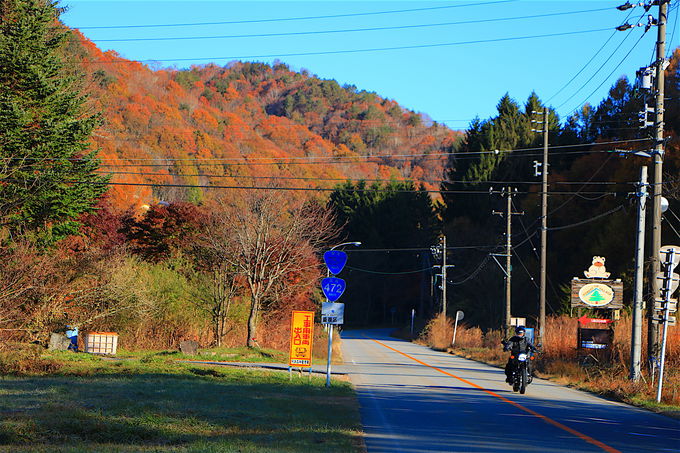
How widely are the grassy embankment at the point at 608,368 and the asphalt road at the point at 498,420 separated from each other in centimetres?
94

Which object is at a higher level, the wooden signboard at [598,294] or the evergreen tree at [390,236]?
the evergreen tree at [390,236]

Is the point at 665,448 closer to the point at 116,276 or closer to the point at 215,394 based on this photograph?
the point at 215,394

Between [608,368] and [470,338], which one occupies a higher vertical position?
[608,368]

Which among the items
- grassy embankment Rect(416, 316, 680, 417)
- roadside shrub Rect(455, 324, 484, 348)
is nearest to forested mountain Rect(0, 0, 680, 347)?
grassy embankment Rect(416, 316, 680, 417)

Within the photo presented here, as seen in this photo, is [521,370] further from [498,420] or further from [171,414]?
[171,414]

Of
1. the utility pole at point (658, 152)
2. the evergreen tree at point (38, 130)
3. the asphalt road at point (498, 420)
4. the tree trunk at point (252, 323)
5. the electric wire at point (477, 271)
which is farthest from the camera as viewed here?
the electric wire at point (477, 271)

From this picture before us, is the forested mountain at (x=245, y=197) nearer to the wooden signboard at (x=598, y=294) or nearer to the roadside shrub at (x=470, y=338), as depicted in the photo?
the wooden signboard at (x=598, y=294)

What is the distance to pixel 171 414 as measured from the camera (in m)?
13.2

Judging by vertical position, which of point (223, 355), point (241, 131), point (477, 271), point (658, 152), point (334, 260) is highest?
point (241, 131)

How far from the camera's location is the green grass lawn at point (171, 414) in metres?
10.4

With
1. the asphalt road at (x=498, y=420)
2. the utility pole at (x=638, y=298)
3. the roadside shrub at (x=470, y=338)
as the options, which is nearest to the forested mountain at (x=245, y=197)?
the utility pole at (x=638, y=298)

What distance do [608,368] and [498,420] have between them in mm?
12967

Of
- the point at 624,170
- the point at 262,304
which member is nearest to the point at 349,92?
the point at 624,170

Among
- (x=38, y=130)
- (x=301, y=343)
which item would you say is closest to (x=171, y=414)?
(x=301, y=343)
